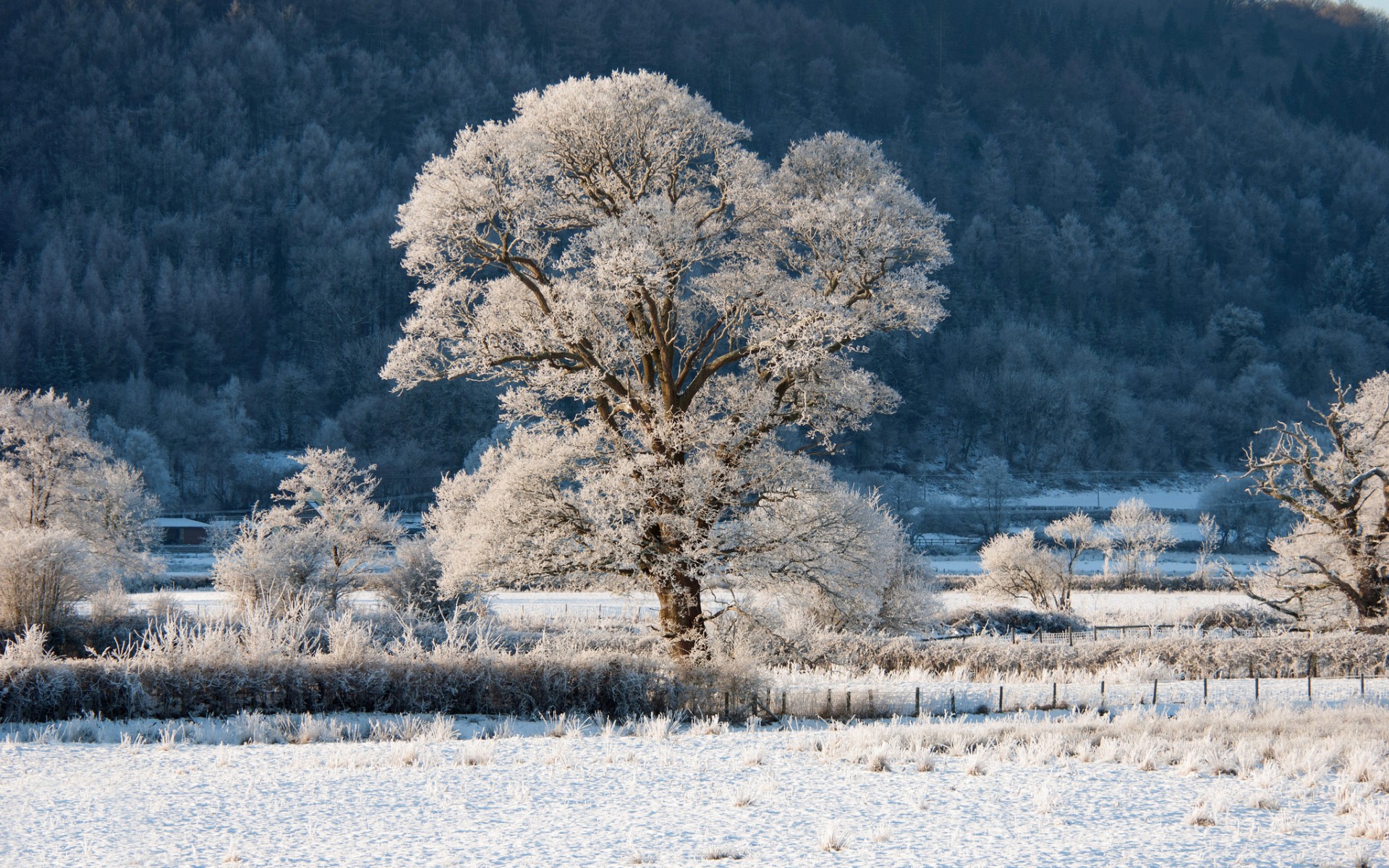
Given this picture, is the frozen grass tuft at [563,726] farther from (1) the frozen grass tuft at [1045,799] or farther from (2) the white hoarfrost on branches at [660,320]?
(1) the frozen grass tuft at [1045,799]

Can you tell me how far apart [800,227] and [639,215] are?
277cm

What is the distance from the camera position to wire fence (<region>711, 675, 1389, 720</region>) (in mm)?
17516

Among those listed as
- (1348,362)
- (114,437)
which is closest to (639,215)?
(114,437)

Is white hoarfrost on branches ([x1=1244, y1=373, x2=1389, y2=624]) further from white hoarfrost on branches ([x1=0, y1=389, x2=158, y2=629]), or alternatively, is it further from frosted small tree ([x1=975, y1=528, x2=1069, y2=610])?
white hoarfrost on branches ([x1=0, y1=389, x2=158, y2=629])

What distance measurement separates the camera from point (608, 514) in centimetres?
1791

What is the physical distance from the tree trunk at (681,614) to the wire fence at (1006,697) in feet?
5.30

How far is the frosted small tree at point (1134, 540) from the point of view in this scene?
58.9 m

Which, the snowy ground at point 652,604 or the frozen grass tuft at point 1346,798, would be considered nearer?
the frozen grass tuft at point 1346,798

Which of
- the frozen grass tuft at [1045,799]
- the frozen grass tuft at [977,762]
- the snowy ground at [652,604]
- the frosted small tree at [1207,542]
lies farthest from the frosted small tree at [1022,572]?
the frozen grass tuft at [1045,799]

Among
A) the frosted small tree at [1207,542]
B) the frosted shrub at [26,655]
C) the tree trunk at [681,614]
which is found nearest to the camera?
the frosted shrub at [26,655]

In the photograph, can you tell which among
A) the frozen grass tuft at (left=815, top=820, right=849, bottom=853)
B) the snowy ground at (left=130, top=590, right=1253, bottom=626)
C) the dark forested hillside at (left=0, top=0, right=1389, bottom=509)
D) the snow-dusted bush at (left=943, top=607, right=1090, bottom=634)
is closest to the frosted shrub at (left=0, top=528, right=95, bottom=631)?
the snowy ground at (left=130, top=590, right=1253, bottom=626)

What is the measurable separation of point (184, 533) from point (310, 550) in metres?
44.2

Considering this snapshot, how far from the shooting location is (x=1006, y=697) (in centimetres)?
1923

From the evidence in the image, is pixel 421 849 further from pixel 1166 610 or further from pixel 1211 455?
pixel 1211 455
